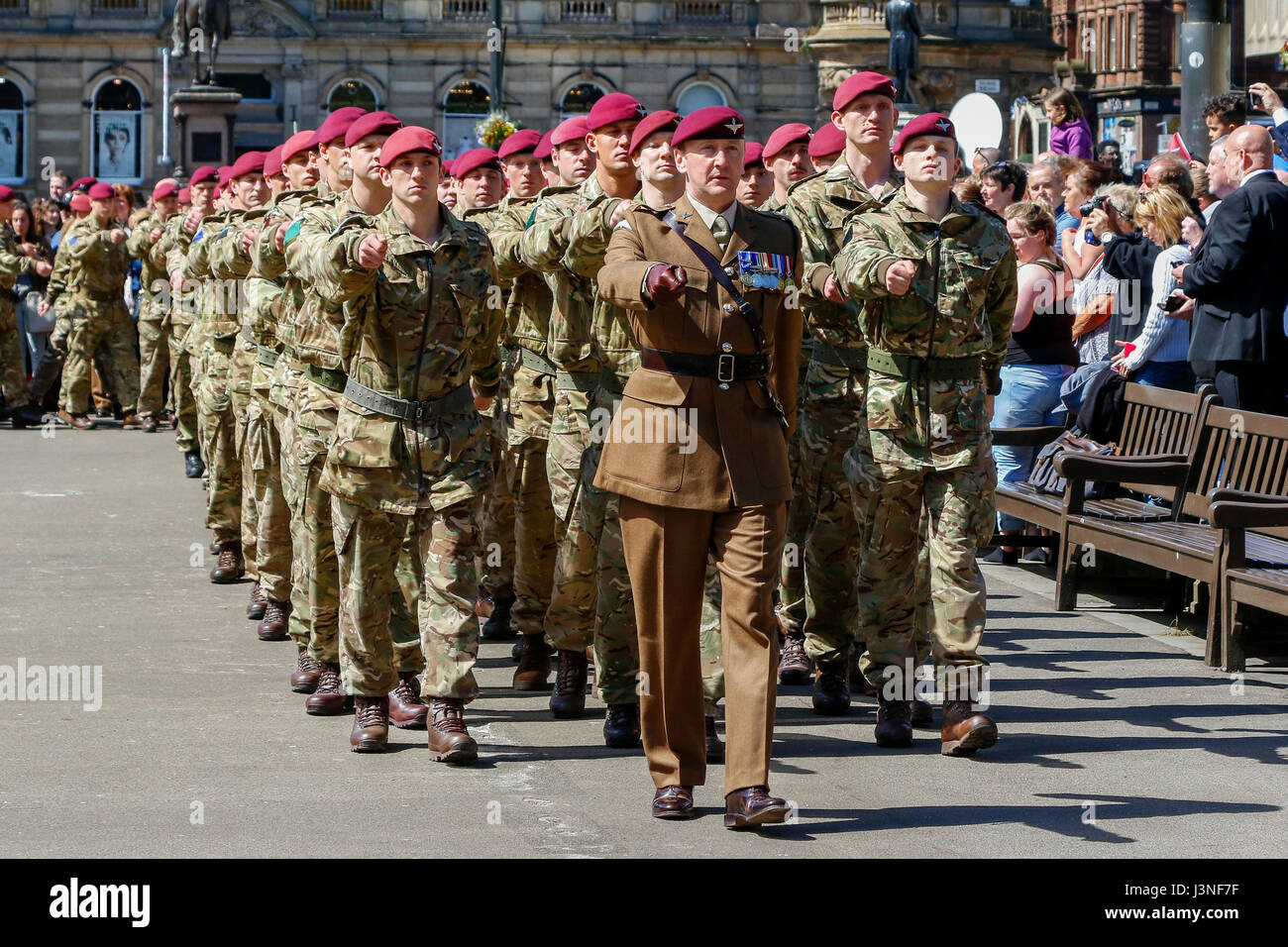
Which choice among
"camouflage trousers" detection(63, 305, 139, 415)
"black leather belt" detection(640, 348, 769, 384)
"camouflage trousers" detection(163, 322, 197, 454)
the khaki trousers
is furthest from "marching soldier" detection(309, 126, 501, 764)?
"camouflage trousers" detection(63, 305, 139, 415)

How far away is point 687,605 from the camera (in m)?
7.18

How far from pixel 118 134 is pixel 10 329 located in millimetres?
37812

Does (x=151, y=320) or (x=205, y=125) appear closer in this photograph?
(x=151, y=320)

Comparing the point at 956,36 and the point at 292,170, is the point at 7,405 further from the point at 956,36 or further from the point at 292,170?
the point at 956,36

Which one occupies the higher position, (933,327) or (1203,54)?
(1203,54)

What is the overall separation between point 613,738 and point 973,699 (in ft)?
4.62

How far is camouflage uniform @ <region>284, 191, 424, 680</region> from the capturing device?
8672 mm

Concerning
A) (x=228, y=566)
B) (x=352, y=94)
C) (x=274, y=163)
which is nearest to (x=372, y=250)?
(x=274, y=163)

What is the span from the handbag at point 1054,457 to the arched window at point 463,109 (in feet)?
156

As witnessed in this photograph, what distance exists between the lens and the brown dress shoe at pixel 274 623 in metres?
10.7

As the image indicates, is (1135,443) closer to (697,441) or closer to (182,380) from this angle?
(697,441)

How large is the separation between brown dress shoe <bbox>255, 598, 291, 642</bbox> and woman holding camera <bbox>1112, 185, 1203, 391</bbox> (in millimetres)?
5171

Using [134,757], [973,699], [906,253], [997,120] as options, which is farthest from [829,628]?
[997,120]

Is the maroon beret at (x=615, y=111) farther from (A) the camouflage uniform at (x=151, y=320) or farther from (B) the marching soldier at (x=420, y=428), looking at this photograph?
(A) the camouflage uniform at (x=151, y=320)
